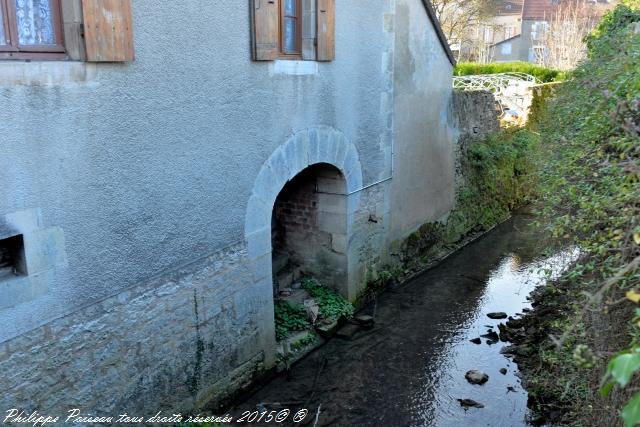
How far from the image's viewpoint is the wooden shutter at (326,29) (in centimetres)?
683

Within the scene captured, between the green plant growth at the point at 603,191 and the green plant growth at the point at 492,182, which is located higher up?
the green plant growth at the point at 603,191

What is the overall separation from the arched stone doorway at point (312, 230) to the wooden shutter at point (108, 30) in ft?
12.4

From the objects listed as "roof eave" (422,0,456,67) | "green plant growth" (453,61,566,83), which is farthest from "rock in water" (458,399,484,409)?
"green plant growth" (453,61,566,83)

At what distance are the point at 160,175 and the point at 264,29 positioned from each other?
78.1 inches

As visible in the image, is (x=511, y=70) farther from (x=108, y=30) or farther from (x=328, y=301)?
(x=108, y=30)

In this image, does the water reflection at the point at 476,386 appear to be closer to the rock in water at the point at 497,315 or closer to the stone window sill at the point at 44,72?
the rock in water at the point at 497,315

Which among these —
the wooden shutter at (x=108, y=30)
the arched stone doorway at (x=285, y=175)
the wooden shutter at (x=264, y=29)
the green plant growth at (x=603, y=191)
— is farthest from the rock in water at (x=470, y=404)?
the wooden shutter at (x=108, y=30)

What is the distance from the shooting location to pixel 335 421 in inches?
231

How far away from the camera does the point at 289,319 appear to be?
294 inches

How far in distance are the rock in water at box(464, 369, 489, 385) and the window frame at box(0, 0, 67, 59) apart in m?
5.38

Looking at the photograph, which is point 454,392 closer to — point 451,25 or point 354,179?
point 354,179

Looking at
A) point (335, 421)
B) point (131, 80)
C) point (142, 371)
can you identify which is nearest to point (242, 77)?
point (131, 80)

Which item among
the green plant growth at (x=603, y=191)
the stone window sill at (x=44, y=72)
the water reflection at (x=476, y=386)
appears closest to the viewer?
the green plant growth at (x=603, y=191)

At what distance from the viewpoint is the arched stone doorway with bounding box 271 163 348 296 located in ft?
26.5
